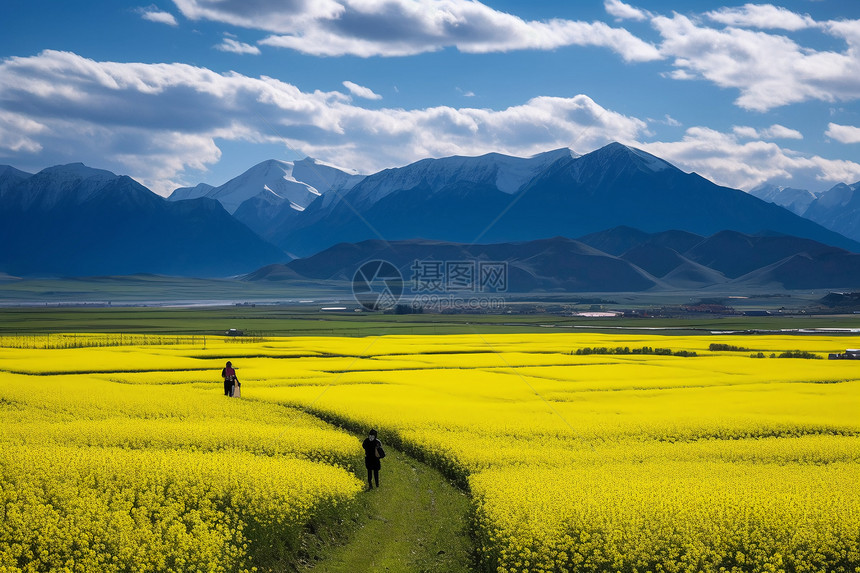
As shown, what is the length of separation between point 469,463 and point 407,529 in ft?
10.8

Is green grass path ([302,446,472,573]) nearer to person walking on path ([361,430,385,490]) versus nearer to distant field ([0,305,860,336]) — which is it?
person walking on path ([361,430,385,490])

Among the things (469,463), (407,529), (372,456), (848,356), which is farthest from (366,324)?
(407,529)

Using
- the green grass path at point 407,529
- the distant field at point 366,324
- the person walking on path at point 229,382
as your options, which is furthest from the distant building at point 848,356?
the person walking on path at point 229,382

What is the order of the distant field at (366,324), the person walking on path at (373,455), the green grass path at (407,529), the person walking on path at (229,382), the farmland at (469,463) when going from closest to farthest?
the farmland at (469,463) → the green grass path at (407,529) → the person walking on path at (373,455) → the person walking on path at (229,382) → the distant field at (366,324)

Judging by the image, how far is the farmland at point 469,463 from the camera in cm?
1350

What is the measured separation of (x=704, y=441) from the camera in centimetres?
2364

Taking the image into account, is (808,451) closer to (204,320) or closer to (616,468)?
(616,468)

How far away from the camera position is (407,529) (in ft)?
58.8

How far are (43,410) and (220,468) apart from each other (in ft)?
45.5

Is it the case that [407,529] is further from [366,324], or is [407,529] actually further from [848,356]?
[366,324]

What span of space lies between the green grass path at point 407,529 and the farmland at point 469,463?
27.6 inches

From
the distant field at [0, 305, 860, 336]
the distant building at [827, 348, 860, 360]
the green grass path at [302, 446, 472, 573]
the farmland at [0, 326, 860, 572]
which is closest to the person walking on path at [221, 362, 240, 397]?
the farmland at [0, 326, 860, 572]

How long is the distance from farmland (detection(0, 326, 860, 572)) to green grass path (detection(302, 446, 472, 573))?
0.70 m

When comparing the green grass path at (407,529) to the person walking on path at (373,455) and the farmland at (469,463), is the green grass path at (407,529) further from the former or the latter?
the farmland at (469,463)
